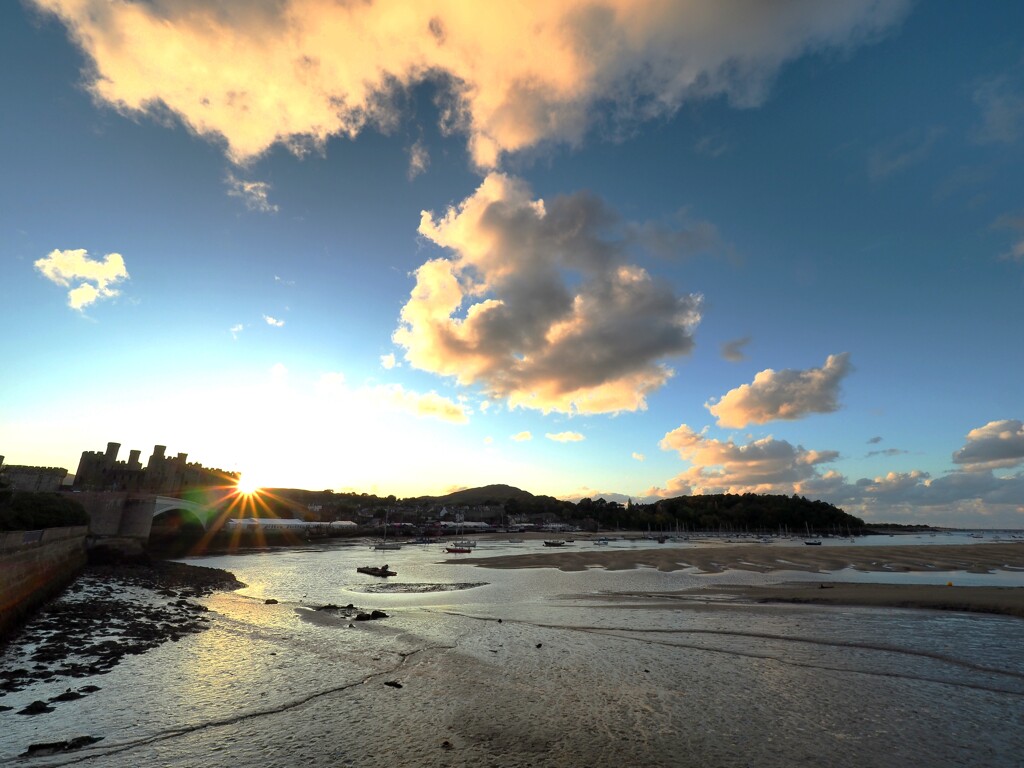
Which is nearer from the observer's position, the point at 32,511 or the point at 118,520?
the point at 32,511

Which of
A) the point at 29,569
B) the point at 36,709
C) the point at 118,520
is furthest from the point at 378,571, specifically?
the point at 118,520

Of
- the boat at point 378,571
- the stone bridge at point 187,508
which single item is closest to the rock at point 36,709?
the boat at point 378,571

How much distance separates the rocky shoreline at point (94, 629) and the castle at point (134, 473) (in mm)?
84441

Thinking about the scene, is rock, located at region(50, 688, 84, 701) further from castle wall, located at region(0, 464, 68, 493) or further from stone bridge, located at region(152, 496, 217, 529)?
castle wall, located at region(0, 464, 68, 493)

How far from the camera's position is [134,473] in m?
118

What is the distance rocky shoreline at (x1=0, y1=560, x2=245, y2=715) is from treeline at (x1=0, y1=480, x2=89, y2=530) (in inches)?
255

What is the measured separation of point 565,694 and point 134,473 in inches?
5647

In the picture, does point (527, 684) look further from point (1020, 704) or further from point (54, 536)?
point (54, 536)

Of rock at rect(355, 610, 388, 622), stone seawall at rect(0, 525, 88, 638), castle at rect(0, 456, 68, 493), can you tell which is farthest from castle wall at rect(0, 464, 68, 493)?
rock at rect(355, 610, 388, 622)

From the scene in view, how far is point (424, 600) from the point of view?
37469 mm

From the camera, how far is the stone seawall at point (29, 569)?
23.8m

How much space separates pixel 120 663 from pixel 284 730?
1189 centimetres

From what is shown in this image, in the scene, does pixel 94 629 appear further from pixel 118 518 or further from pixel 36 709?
pixel 118 518

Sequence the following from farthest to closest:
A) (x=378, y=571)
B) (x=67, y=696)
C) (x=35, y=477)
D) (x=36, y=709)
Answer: (x=35, y=477) → (x=378, y=571) → (x=67, y=696) → (x=36, y=709)
